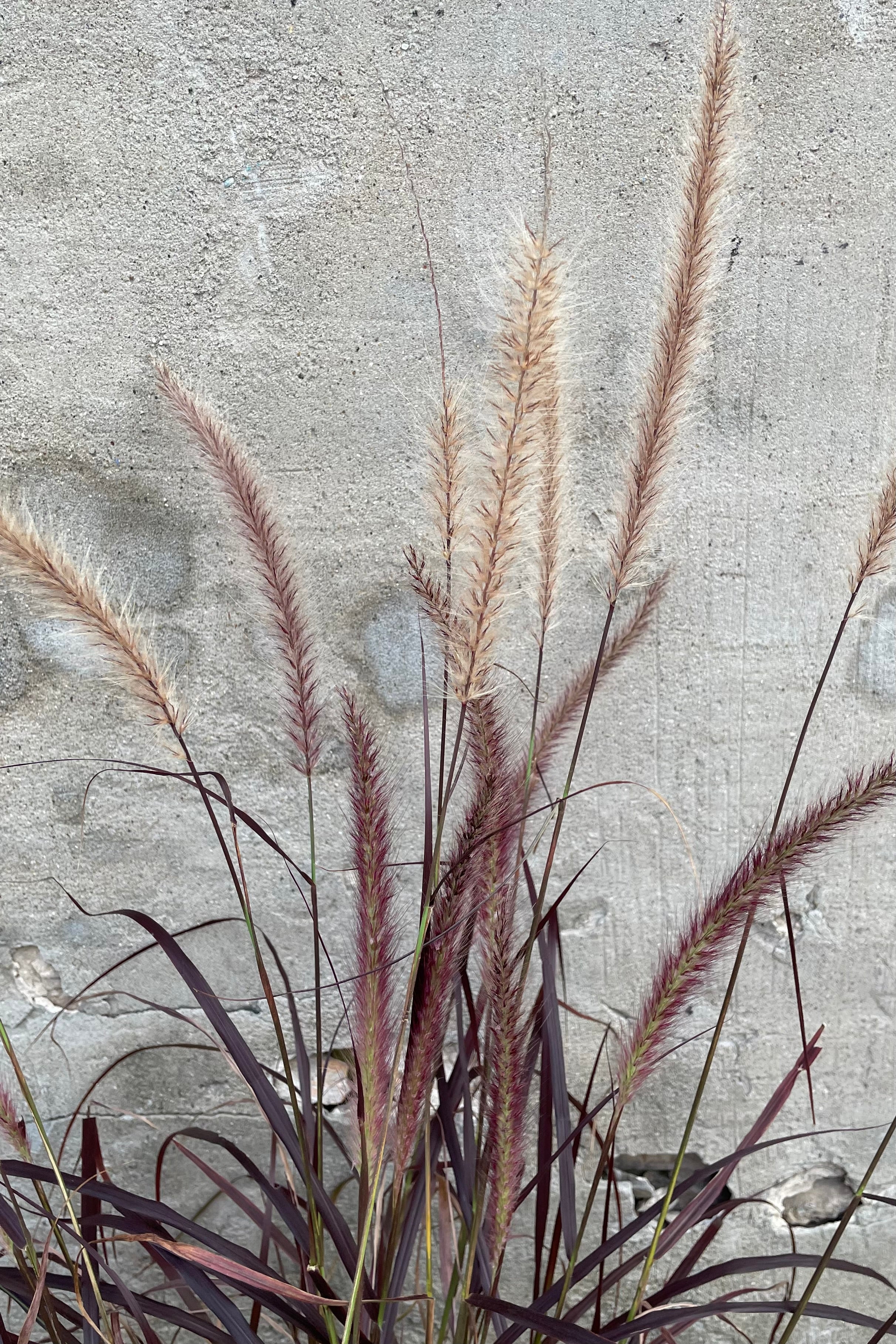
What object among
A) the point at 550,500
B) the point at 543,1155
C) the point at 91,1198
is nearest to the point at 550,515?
the point at 550,500

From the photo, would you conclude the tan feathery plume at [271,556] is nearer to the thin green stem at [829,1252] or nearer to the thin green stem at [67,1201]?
the thin green stem at [67,1201]

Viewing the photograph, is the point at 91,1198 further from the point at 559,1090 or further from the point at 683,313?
the point at 683,313

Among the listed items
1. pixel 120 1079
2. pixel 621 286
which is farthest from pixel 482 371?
pixel 120 1079

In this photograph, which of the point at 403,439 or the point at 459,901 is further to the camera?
the point at 403,439

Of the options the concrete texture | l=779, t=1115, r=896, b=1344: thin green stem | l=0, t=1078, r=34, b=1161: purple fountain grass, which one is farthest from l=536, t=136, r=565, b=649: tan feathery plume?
l=0, t=1078, r=34, b=1161: purple fountain grass

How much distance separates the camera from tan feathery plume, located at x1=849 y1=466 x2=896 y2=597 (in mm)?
700

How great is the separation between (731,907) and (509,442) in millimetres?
388

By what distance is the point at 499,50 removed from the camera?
98 centimetres

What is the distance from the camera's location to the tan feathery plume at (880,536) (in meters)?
0.70

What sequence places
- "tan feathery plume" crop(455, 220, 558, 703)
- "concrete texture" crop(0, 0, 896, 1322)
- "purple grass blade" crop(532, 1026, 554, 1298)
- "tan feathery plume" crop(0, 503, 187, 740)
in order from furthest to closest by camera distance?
"concrete texture" crop(0, 0, 896, 1322)
"purple grass blade" crop(532, 1026, 554, 1298)
"tan feathery plume" crop(0, 503, 187, 740)
"tan feathery plume" crop(455, 220, 558, 703)

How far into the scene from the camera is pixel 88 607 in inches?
27.6

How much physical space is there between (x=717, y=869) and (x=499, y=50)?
996mm

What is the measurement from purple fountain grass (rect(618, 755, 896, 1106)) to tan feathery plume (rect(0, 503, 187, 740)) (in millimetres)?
442

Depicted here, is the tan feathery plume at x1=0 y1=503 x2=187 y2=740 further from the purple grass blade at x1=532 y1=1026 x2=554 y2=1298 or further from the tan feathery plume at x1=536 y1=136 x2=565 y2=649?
the purple grass blade at x1=532 y1=1026 x2=554 y2=1298
